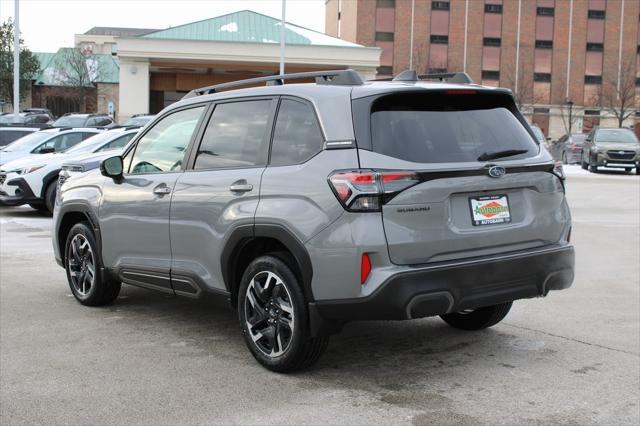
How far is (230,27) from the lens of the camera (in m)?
46.4

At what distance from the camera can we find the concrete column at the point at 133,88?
147ft

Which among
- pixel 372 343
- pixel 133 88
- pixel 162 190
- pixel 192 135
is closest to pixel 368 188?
pixel 372 343

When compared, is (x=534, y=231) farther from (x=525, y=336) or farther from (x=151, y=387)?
(x=151, y=387)

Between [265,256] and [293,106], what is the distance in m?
0.98

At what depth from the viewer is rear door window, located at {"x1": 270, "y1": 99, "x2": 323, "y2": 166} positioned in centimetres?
484

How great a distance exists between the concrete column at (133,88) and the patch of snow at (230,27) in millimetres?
4900

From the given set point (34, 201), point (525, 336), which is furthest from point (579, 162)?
point (525, 336)

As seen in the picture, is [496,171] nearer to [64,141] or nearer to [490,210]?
[490,210]

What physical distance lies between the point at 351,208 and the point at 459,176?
716 millimetres

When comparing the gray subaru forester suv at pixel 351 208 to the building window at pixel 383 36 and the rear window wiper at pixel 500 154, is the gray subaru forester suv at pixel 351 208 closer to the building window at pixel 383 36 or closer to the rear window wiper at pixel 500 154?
the rear window wiper at pixel 500 154

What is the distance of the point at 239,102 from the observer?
5.53m

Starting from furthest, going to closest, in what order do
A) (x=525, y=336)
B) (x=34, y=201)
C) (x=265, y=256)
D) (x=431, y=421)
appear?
(x=34, y=201) → (x=525, y=336) → (x=265, y=256) → (x=431, y=421)

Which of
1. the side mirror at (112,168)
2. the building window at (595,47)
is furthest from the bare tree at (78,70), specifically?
the side mirror at (112,168)

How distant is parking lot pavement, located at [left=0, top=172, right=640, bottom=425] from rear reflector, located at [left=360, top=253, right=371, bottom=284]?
2.31 ft
